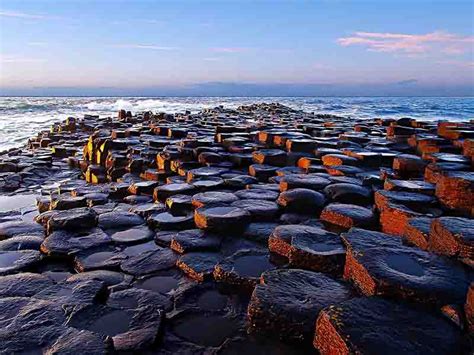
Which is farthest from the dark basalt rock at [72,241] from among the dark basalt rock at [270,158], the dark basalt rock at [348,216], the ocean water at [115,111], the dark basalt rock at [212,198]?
the ocean water at [115,111]

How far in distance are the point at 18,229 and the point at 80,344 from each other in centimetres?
226

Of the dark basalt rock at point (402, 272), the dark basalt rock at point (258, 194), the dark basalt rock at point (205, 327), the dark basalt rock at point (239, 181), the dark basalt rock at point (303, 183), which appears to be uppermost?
the dark basalt rock at point (402, 272)

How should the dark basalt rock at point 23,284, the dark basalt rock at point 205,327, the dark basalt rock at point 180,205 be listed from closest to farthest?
the dark basalt rock at point 205,327
the dark basalt rock at point 23,284
the dark basalt rock at point 180,205

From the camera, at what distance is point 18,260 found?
282 cm

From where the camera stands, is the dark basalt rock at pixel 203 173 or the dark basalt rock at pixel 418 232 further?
the dark basalt rock at pixel 203 173

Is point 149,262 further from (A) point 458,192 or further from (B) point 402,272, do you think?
(A) point 458,192

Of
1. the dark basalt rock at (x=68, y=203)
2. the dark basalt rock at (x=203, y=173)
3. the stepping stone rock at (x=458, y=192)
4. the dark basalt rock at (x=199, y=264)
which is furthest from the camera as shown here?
the dark basalt rock at (x=203, y=173)

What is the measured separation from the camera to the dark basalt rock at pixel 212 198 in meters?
3.73

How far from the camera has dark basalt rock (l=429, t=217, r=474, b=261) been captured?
2.32m

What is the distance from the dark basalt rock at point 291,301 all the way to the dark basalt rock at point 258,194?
1680 millimetres

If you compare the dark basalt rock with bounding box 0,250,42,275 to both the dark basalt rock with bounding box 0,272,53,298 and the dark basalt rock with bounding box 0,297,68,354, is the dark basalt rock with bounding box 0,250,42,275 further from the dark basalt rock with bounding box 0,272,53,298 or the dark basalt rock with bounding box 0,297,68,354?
the dark basalt rock with bounding box 0,297,68,354

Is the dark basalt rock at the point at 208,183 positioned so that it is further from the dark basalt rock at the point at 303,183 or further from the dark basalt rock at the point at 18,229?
the dark basalt rock at the point at 18,229

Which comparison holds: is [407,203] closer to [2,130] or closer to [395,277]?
[395,277]

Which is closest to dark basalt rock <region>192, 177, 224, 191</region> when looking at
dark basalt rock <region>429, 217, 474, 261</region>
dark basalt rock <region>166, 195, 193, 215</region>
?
dark basalt rock <region>166, 195, 193, 215</region>
